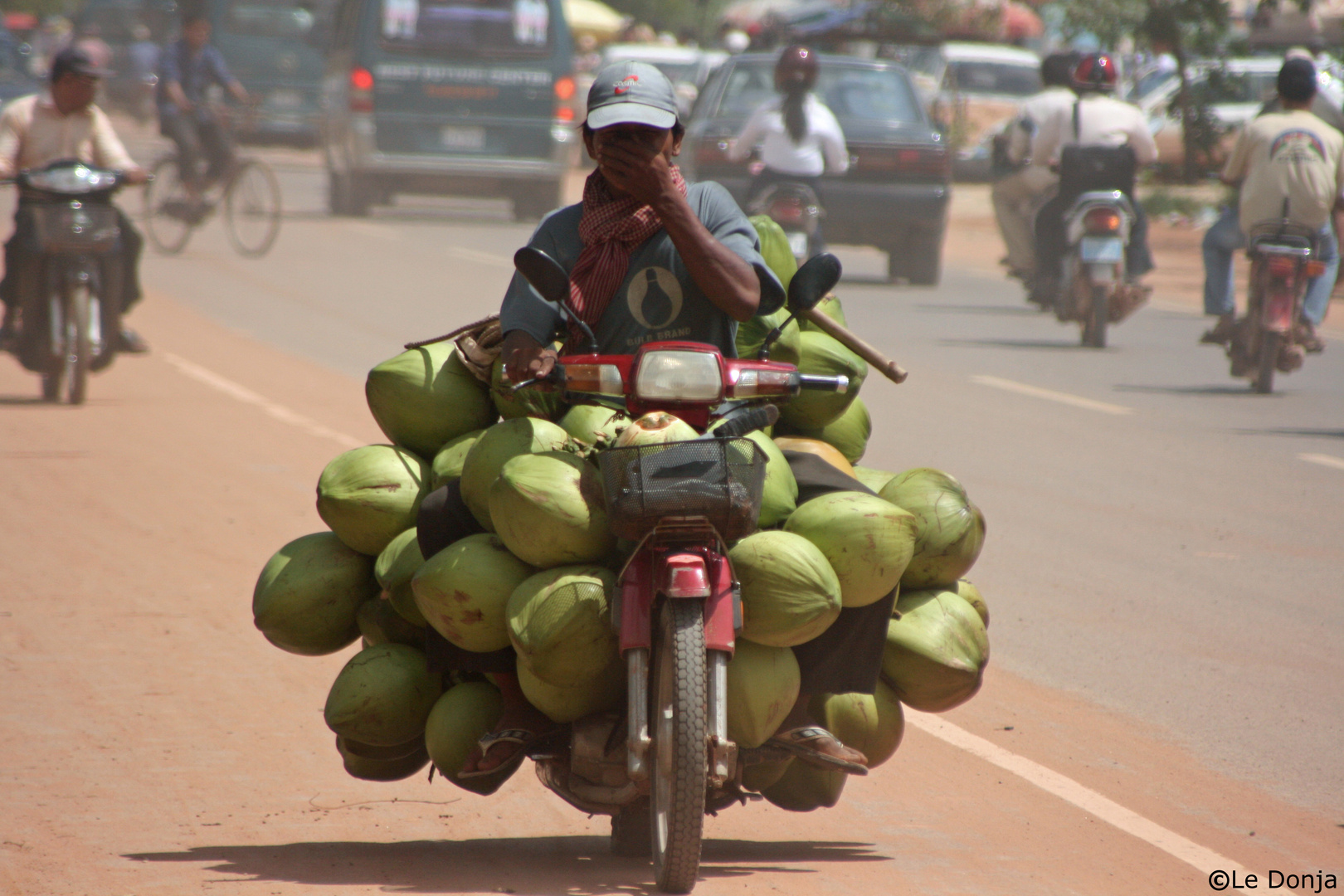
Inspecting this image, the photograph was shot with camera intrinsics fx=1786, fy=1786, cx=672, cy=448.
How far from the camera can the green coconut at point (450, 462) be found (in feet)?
13.6

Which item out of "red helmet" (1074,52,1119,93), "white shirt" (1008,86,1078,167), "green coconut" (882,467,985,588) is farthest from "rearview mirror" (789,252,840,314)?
"white shirt" (1008,86,1078,167)

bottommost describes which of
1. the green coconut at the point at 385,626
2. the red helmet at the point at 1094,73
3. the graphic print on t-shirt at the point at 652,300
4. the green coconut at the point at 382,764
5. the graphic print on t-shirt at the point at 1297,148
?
the green coconut at the point at 382,764

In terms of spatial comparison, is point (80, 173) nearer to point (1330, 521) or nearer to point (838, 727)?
point (1330, 521)

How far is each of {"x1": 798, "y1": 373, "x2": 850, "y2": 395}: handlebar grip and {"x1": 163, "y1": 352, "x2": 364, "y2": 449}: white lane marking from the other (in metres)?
5.02

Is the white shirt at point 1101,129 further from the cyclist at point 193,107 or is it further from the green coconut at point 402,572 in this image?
the green coconut at point 402,572

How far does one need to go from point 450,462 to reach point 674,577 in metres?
0.94

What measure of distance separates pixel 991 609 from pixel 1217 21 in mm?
18825

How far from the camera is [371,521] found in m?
4.11

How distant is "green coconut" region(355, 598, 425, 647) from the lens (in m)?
4.11

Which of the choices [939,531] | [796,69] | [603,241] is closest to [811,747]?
[939,531]

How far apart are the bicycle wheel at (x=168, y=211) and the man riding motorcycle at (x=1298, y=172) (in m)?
10.7

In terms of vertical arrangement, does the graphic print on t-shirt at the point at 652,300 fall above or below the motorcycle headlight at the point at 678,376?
above

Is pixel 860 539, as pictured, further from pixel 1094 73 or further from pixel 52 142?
pixel 1094 73

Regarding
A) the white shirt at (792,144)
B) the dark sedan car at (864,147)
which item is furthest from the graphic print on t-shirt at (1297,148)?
the dark sedan car at (864,147)
